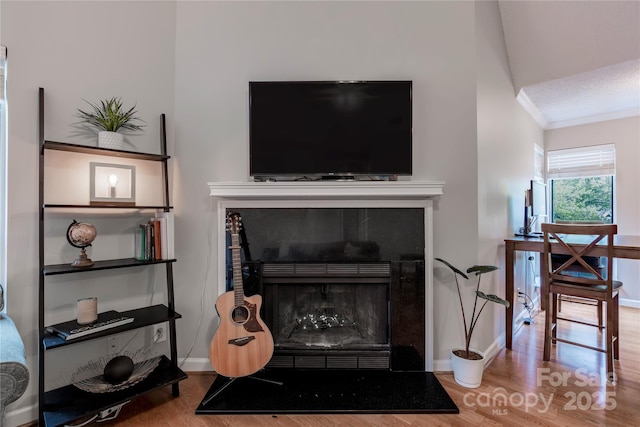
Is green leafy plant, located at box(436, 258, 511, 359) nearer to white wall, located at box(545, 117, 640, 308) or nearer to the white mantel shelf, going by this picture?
the white mantel shelf

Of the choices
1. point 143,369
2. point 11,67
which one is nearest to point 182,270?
point 143,369

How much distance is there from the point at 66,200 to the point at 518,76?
362 centimetres

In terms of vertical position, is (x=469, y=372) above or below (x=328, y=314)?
below

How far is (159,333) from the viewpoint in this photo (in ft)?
6.81

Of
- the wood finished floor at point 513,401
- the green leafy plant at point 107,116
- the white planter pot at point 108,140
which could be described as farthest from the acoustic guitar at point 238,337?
the green leafy plant at point 107,116

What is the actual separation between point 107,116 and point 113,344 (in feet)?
4.70

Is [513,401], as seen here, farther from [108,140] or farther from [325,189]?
[108,140]

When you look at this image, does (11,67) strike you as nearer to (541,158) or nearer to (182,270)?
(182,270)

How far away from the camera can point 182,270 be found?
84.2 inches

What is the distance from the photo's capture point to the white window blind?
3.56 metres

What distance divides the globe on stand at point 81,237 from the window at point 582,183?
4.94 meters

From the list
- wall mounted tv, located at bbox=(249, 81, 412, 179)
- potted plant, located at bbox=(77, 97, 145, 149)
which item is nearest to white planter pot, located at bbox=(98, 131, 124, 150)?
potted plant, located at bbox=(77, 97, 145, 149)

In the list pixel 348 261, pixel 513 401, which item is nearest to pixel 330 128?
pixel 348 261

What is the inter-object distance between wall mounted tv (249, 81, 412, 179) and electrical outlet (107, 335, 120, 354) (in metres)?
1.39
